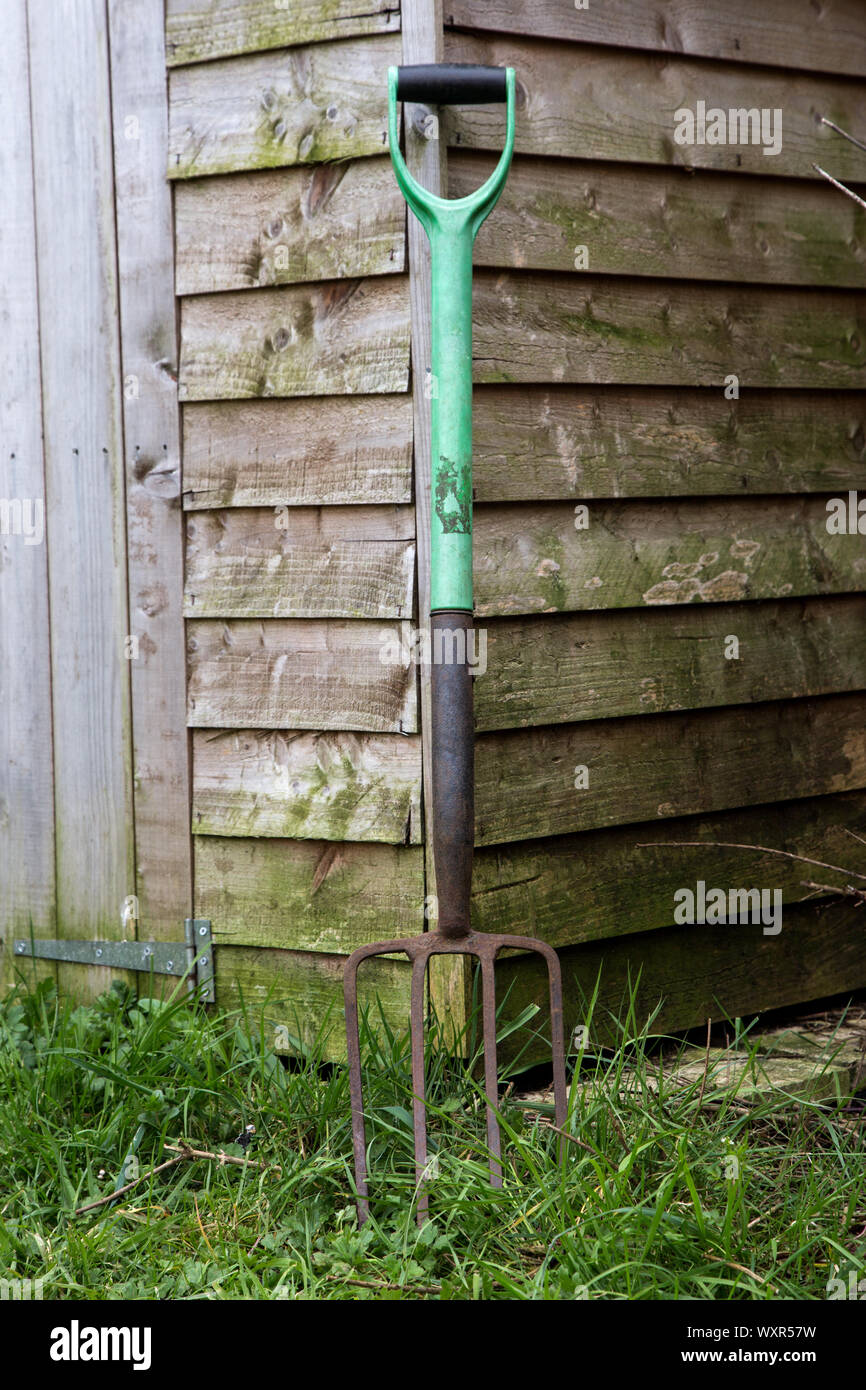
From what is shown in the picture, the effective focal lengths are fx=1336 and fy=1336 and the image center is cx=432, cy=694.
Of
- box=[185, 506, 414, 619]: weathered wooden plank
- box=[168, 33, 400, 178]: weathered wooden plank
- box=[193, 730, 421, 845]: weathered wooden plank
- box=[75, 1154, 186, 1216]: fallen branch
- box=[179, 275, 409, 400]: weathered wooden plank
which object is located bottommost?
box=[75, 1154, 186, 1216]: fallen branch

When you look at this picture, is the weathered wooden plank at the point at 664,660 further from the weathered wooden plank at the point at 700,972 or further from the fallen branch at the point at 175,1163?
the fallen branch at the point at 175,1163

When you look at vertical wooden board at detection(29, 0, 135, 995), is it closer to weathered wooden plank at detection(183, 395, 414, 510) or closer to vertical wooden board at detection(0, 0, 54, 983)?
vertical wooden board at detection(0, 0, 54, 983)

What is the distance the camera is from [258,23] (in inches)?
98.9

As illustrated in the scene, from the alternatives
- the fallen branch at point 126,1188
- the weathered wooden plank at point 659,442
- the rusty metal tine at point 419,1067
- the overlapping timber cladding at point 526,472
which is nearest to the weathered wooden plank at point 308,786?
the overlapping timber cladding at point 526,472

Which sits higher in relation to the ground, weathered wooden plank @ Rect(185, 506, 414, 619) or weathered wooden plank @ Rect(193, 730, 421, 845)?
weathered wooden plank @ Rect(185, 506, 414, 619)

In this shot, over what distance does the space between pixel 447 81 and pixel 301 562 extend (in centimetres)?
89

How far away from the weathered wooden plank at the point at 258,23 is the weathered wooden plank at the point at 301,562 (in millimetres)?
862

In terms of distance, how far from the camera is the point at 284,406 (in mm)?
2572

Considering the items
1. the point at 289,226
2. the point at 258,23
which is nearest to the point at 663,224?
the point at 289,226

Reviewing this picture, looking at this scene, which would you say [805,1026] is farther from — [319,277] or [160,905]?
[319,277]

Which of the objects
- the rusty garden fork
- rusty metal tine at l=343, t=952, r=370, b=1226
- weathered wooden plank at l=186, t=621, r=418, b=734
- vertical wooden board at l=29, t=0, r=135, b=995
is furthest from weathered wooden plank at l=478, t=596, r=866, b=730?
vertical wooden board at l=29, t=0, r=135, b=995

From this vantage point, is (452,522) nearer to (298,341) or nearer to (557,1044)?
(298,341)

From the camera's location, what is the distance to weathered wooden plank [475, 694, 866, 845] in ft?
8.32
